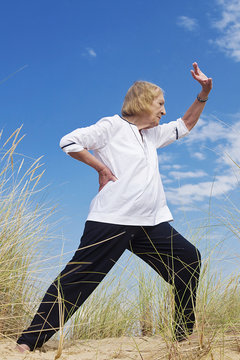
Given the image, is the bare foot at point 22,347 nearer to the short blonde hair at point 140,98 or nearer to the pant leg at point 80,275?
the pant leg at point 80,275

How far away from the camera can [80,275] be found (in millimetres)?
2898

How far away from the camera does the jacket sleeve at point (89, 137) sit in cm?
292

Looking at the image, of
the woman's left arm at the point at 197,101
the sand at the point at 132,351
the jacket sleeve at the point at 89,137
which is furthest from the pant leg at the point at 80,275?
the woman's left arm at the point at 197,101

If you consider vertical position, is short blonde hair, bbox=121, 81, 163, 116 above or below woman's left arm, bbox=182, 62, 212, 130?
below

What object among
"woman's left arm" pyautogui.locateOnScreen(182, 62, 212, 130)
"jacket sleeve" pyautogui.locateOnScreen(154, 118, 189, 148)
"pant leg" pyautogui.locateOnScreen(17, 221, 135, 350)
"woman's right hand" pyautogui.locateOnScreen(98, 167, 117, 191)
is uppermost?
"woman's left arm" pyautogui.locateOnScreen(182, 62, 212, 130)

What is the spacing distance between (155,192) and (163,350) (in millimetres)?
1027

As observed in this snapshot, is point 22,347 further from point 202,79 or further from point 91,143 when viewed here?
point 202,79

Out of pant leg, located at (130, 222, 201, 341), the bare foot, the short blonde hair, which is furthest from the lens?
the short blonde hair

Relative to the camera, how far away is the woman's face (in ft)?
10.5

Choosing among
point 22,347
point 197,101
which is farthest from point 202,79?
point 22,347

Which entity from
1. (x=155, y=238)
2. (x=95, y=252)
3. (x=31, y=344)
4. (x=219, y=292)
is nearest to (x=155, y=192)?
(x=155, y=238)

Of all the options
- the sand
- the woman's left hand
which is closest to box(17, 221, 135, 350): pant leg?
the sand

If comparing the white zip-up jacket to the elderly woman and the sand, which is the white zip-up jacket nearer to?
the elderly woman

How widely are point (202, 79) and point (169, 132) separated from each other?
0.52m
